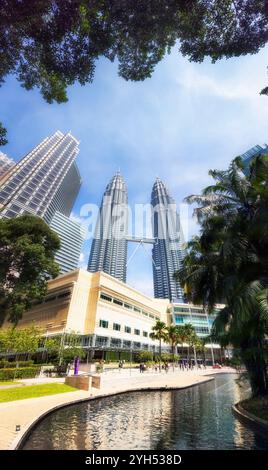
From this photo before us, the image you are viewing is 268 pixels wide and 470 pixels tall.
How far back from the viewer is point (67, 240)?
175250 mm

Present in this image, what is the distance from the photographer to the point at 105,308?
61375 mm

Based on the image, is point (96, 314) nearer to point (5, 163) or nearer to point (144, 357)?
point (144, 357)

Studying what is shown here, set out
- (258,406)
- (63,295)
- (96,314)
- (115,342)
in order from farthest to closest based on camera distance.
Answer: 1. (63,295)
2. (115,342)
3. (96,314)
4. (258,406)

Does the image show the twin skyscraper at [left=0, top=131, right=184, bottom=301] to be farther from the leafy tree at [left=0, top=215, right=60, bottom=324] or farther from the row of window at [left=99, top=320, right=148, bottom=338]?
the leafy tree at [left=0, top=215, right=60, bottom=324]

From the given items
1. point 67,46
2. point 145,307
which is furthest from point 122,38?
point 145,307

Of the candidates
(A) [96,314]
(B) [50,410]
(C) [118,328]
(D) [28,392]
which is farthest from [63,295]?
(B) [50,410]

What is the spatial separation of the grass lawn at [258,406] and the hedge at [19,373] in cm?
2660

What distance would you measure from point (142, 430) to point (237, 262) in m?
10.1

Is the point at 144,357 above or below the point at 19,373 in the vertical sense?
above

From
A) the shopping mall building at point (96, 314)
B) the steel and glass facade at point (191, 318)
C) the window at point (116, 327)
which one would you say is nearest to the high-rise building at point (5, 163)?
the shopping mall building at point (96, 314)

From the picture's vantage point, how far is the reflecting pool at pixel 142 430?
10.2m

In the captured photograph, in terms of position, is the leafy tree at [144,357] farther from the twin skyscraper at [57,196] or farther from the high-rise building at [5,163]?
the high-rise building at [5,163]

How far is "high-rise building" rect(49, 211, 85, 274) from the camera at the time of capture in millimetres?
166375

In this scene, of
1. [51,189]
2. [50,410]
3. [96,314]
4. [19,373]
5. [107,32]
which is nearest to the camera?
[107,32]
